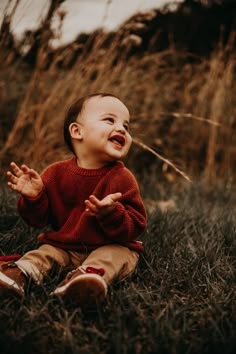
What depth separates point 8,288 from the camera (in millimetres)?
1504

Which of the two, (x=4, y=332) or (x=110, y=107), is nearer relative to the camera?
(x=4, y=332)

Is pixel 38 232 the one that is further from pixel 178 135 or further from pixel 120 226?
pixel 178 135

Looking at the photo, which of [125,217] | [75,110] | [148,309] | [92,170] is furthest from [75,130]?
[148,309]

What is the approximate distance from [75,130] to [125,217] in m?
0.47

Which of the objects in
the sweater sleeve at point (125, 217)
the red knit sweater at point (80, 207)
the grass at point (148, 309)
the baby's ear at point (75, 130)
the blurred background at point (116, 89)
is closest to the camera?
the grass at point (148, 309)

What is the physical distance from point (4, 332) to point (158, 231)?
116cm

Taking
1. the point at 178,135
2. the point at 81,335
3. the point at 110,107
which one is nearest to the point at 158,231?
the point at 110,107

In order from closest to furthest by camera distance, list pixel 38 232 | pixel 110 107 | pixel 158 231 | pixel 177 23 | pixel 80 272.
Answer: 1. pixel 80 272
2. pixel 110 107
3. pixel 38 232
4. pixel 158 231
5. pixel 177 23

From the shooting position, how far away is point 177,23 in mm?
6766

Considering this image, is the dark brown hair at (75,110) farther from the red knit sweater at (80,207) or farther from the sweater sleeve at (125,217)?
the sweater sleeve at (125,217)

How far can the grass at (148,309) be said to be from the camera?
50.3 inches

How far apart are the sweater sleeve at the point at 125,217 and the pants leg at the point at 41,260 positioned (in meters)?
0.22

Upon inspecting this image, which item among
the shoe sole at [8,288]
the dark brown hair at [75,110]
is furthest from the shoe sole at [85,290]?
the dark brown hair at [75,110]

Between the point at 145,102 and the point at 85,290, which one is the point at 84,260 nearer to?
the point at 85,290
